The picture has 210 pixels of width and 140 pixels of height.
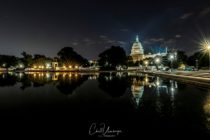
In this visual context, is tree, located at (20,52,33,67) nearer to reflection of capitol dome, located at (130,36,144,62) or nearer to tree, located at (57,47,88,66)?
tree, located at (57,47,88,66)

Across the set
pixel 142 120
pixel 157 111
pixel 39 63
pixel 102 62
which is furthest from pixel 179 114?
pixel 39 63

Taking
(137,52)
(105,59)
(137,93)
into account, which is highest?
(137,52)

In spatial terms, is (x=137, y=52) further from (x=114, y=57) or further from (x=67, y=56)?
(x=67, y=56)

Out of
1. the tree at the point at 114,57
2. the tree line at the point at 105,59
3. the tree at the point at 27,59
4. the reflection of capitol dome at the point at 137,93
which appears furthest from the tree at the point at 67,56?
the reflection of capitol dome at the point at 137,93

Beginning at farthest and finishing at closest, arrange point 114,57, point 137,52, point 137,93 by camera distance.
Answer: point 137,52
point 114,57
point 137,93

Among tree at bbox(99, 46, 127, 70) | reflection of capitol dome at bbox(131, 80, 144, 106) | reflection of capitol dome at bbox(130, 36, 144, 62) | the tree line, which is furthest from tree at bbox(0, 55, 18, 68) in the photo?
reflection of capitol dome at bbox(131, 80, 144, 106)

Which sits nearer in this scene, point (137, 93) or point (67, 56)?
point (137, 93)

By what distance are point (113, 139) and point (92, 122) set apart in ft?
6.60

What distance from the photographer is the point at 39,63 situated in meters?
136

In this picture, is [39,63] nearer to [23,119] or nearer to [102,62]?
[102,62]

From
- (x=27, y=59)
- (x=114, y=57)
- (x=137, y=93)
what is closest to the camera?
(x=137, y=93)

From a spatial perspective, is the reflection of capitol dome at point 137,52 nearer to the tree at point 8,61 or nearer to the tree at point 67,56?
the tree at point 67,56

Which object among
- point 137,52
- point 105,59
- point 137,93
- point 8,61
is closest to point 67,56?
point 105,59

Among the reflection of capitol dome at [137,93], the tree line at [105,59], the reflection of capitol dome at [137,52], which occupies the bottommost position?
the reflection of capitol dome at [137,93]
